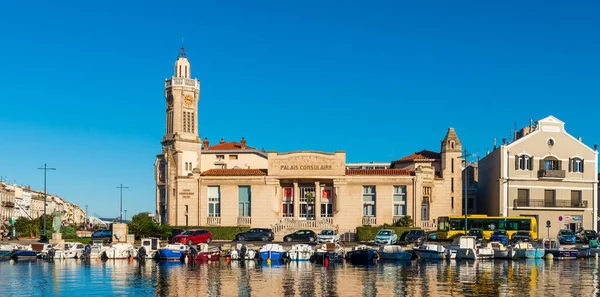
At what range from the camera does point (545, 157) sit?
81375 millimetres

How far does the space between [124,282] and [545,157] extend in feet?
180

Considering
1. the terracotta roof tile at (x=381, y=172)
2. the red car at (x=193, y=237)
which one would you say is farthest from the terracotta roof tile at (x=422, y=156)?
the red car at (x=193, y=237)

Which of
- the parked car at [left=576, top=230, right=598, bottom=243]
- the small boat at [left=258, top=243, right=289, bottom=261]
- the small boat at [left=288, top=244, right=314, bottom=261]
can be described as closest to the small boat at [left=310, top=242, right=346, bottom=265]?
the small boat at [left=288, top=244, right=314, bottom=261]

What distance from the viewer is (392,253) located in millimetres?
59438

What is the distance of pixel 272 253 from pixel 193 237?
35.7 ft

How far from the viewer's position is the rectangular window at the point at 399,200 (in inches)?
3099

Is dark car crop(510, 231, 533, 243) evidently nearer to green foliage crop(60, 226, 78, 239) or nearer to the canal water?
the canal water

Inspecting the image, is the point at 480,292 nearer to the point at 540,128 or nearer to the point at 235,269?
the point at 235,269

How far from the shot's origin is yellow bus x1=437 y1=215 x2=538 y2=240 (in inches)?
2822

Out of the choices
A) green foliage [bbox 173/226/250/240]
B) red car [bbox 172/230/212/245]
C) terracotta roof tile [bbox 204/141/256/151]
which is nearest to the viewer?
red car [bbox 172/230/212/245]

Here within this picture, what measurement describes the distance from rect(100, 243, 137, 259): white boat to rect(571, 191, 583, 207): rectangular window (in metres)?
49.6

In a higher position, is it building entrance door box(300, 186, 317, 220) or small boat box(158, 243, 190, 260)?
building entrance door box(300, 186, 317, 220)

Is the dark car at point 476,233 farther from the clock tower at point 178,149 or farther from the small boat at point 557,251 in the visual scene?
the clock tower at point 178,149

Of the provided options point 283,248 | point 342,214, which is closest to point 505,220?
point 342,214
